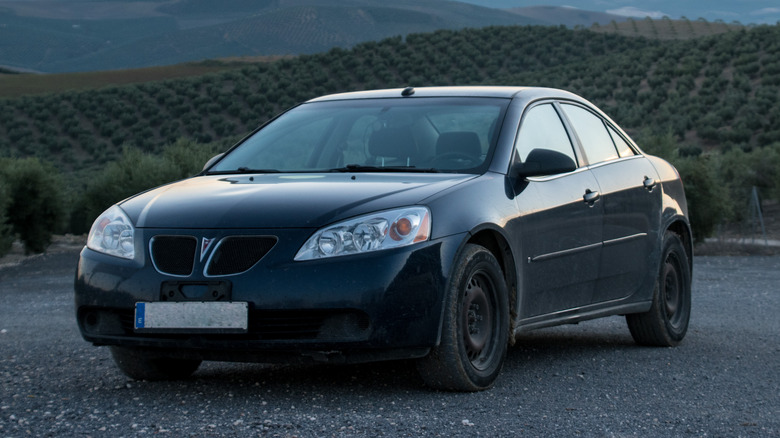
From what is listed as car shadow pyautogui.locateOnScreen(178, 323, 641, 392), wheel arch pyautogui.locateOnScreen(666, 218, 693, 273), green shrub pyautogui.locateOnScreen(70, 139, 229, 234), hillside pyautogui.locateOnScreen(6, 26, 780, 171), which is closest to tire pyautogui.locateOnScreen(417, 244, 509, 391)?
car shadow pyautogui.locateOnScreen(178, 323, 641, 392)

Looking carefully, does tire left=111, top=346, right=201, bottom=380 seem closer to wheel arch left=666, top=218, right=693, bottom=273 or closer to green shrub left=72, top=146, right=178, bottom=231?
wheel arch left=666, top=218, right=693, bottom=273

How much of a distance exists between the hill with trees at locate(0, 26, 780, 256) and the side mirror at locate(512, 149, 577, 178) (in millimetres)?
29189

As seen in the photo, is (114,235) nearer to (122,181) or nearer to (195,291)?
(195,291)

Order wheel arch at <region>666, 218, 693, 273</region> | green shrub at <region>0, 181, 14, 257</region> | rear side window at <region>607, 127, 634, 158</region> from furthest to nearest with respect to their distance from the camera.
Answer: green shrub at <region>0, 181, 14, 257</region>, wheel arch at <region>666, 218, 693, 273</region>, rear side window at <region>607, 127, 634, 158</region>

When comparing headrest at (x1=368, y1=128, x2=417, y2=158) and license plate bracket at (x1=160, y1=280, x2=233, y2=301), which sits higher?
headrest at (x1=368, y1=128, x2=417, y2=158)

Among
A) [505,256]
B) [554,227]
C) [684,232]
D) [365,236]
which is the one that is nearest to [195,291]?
[365,236]

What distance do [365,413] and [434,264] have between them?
2.46ft

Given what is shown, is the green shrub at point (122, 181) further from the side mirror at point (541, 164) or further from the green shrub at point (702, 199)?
the side mirror at point (541, 164)

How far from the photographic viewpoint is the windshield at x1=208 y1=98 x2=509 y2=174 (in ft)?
20.8

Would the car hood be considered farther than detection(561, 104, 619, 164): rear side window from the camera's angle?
No

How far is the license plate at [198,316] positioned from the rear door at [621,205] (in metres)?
2.68

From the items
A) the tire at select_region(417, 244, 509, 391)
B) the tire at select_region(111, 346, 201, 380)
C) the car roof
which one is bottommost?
the tire at select_region(111, 346, 201, 380)

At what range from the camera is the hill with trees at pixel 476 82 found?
50.5 meters

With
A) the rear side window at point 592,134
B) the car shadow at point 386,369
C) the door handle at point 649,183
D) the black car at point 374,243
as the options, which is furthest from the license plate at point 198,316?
the door handle at point 649,183
